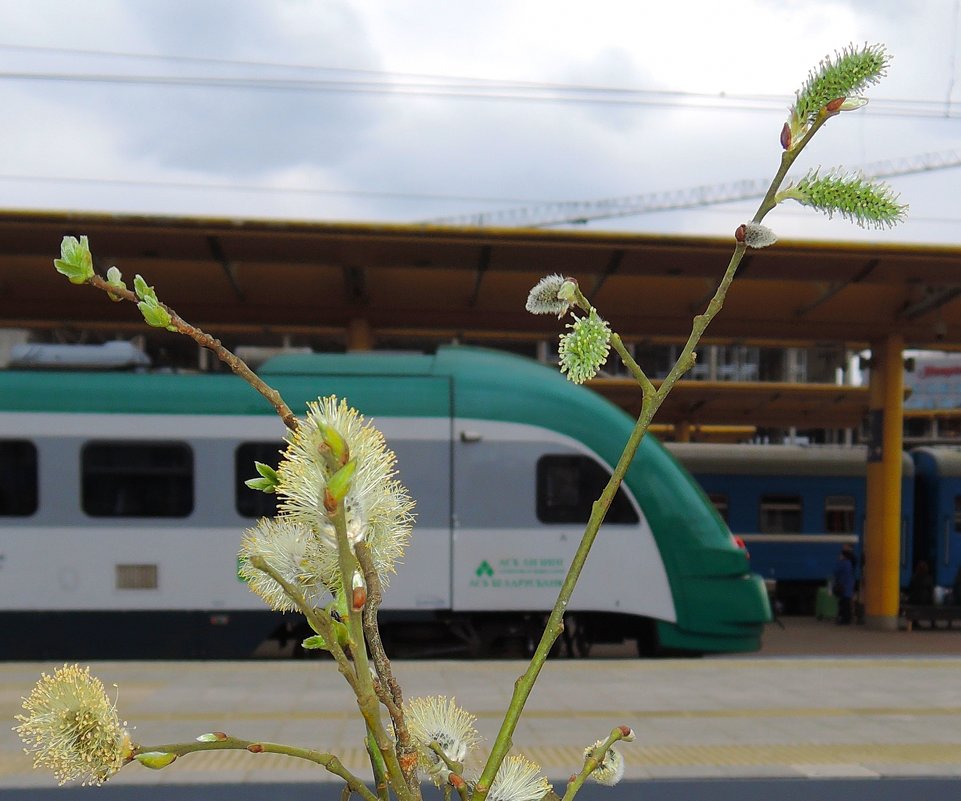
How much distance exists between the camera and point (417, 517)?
8820mm

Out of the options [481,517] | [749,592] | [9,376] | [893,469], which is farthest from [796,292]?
[9,376]

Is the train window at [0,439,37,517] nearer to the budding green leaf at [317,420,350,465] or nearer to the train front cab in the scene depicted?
the train front cab

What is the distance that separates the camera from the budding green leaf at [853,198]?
0.92 metres

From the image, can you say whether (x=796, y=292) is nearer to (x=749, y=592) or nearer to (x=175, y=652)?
(x=749, y=592)

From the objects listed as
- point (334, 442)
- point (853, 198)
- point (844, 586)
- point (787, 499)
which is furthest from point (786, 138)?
point (787, 499)

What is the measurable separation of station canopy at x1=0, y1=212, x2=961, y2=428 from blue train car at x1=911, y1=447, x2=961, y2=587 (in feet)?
12.8

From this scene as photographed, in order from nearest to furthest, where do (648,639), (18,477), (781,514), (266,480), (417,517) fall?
1. (266,480)
2. (417,517)
3. (18,477)
4. (648,639)
5. (781,514)

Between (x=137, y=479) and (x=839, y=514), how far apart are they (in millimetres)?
13637

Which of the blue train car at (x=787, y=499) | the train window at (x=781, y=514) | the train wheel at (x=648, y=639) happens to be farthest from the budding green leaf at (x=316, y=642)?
the train window at (x=781, y=514)

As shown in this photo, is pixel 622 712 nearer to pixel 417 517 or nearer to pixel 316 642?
pixel 417 517

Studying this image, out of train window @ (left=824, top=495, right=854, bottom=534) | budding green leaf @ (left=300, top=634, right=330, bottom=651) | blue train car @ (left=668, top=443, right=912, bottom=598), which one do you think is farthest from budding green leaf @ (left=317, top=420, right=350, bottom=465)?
train window @ (left=824, top=495, right=854, bottom=534)

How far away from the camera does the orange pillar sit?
14.5 meters

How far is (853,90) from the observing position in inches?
37.4

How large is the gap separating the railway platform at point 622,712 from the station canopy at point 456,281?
18.7ft
